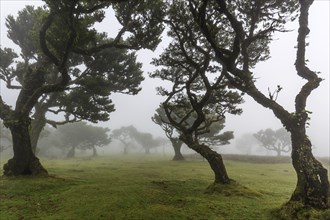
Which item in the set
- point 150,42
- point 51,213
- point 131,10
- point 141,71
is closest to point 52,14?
point 131,10

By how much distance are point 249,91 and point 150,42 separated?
26.7 ft

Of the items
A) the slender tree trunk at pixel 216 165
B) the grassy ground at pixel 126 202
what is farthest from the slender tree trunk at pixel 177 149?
the grassy ground at pixel 126 202

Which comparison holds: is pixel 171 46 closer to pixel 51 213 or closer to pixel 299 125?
pixel 299 125

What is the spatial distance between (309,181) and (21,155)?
1763 centimetres

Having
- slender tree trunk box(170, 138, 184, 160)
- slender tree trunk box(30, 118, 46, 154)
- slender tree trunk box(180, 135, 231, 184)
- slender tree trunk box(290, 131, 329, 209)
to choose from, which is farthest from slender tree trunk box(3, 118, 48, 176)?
slender tree trunk box(170, 138, 184, 160)

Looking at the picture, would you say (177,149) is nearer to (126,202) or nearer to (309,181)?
(126,202)

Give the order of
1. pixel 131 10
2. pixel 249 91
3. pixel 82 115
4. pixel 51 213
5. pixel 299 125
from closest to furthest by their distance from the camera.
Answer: pixel 51 213 < pixel 299 125 < pixel 249 91 < pixel 131 10 < pixel 82 115

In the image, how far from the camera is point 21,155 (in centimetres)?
1881

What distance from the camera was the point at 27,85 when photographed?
20234 millimetres

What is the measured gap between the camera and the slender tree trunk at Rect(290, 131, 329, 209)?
1143cm

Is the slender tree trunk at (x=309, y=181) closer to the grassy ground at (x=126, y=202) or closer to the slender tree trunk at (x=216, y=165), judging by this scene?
the grassy ground at (x=126, y=202)

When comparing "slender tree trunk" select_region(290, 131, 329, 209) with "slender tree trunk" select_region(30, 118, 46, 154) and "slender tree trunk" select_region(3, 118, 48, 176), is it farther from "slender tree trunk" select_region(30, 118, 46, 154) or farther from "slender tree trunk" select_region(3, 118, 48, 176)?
"slender tree trunk" select_region(30, 118, 46, 154)

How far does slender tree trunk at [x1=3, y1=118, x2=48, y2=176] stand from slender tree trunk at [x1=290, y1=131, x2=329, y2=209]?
16352 millimetres

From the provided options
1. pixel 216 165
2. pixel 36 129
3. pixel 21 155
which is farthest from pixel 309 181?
pixel 36 129
